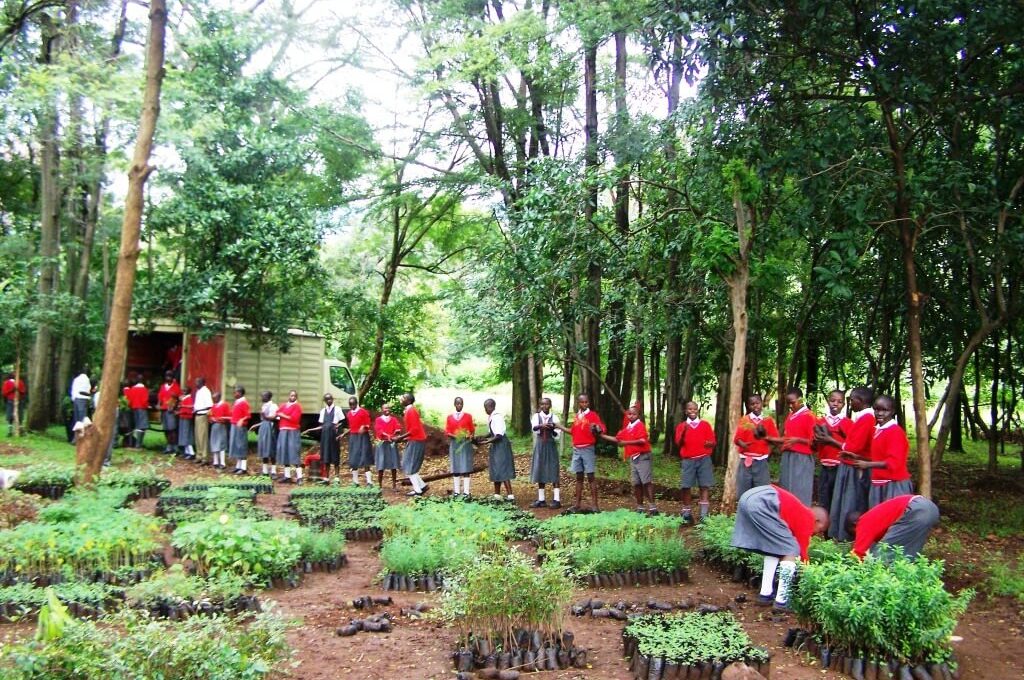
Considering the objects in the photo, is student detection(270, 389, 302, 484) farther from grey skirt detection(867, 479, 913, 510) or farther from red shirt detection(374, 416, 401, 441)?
grey skirt detection(867, 479, 913, 510)

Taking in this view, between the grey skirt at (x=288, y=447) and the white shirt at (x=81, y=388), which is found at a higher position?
the white shirt at (x=81, y=388)

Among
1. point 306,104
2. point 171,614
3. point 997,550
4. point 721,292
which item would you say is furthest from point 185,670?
point 306,104

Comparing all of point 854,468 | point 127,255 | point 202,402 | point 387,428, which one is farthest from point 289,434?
point 854,468

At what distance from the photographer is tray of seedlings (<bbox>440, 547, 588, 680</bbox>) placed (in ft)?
20.5

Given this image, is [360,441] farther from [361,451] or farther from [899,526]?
[899,526]

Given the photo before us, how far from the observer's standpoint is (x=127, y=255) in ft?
41.9

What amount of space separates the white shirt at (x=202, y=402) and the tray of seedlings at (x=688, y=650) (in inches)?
569

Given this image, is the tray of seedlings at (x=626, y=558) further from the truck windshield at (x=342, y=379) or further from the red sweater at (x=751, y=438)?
the truck windshield at (x=342, y=379)

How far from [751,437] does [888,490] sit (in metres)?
2.32

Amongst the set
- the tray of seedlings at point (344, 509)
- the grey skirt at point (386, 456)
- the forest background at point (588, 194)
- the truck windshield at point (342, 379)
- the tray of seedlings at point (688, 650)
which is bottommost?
the tray of seedlings at point (688, 650)

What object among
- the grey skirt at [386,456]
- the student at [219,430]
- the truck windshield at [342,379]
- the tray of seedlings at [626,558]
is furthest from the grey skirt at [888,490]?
the truck windshield at [342,379]

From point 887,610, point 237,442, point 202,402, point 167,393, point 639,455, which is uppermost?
point 167,393

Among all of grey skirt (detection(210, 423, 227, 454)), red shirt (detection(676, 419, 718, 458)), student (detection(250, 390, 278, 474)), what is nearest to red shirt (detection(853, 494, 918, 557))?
red shirt (detection(676, 419, 718, 458))

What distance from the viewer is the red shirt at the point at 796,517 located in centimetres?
758
